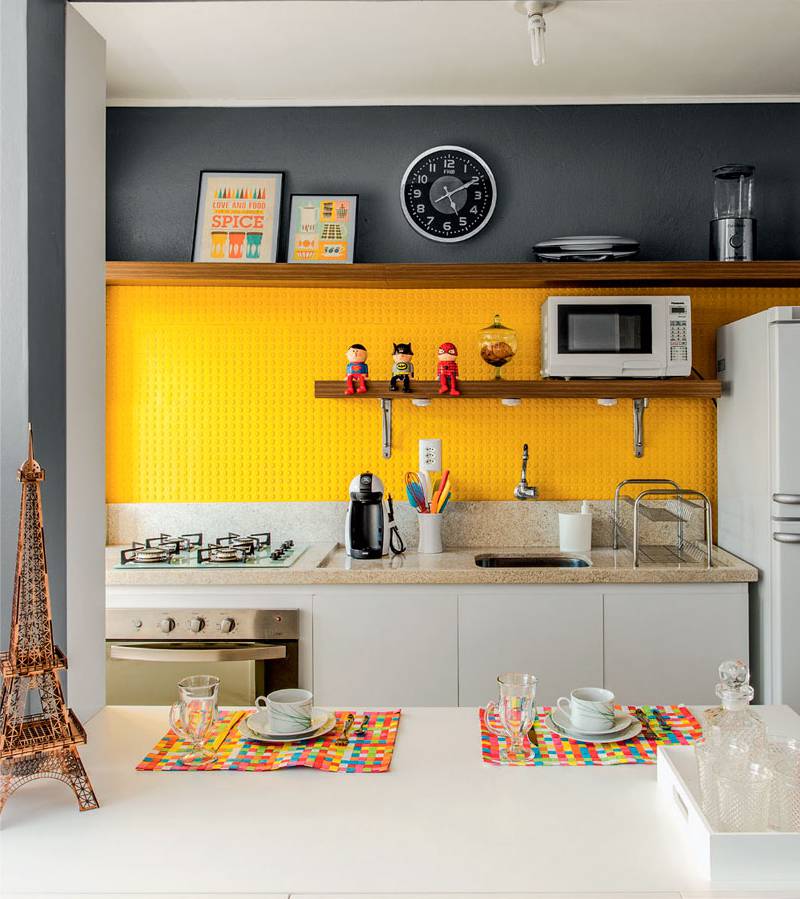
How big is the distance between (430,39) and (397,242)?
0.84 metres

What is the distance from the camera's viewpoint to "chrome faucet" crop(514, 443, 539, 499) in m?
3.57

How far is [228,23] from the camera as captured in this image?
114 inches

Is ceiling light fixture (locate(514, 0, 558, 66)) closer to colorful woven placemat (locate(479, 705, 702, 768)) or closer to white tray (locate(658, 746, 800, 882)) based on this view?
colorful woven placemat (locate(479, 705, 702, 768))

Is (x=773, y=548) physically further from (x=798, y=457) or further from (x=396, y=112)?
(x=396, y=112)

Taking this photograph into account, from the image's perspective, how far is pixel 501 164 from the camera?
3.58 m

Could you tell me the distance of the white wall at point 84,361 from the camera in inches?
68.5

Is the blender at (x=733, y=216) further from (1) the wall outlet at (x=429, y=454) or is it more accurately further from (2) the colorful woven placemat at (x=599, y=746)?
(2) the colorful woven placemat at (x=599, y=746)

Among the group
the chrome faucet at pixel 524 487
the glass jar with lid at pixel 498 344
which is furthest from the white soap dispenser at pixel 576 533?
the glass jar with lid at pixel 498 344

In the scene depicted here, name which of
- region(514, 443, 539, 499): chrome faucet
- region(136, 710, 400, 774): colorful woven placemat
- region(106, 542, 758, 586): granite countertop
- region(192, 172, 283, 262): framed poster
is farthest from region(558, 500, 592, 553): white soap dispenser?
region(136, 710, 400, 774): colorful woven placemat

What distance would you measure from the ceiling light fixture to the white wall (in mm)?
1406

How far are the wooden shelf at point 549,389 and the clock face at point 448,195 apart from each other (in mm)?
695

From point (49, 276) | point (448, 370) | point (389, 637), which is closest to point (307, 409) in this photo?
point (448, 370)

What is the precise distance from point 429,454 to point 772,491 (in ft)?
4.31

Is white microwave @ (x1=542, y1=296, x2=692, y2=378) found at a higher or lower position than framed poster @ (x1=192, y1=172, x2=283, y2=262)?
lower
